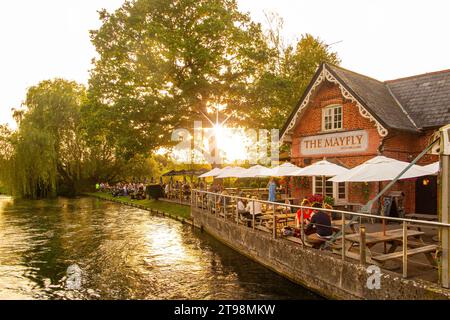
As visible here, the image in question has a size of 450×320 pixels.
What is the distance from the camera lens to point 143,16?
2438 cm

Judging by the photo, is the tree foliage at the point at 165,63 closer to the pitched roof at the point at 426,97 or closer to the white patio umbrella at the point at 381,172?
the pitched roof at the point at 426,97

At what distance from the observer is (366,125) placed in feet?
52.0

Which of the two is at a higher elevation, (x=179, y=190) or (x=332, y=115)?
(x=332, y=115)

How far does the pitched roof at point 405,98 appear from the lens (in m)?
15.3

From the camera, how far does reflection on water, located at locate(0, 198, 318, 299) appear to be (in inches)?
340

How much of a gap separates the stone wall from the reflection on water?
34cm

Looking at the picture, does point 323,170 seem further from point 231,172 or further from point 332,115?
point 231,172

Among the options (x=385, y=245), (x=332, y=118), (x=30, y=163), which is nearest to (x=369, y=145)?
(x=332, y=118)

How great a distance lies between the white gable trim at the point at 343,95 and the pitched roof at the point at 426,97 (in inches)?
101

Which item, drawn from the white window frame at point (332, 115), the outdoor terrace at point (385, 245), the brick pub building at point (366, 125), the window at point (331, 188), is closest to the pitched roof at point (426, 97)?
the brick pub building at point (366, 125)

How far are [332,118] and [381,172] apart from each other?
26.3 ft

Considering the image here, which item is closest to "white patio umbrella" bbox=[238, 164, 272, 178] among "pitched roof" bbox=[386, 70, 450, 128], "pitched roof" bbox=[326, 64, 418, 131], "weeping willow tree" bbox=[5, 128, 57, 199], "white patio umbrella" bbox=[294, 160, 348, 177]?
"white patio umbrella" bbox=[294, 160, 348, 177]

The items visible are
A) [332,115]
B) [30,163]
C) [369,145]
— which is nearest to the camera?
[369,145]

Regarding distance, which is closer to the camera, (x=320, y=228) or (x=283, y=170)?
(x=320, y=228)
